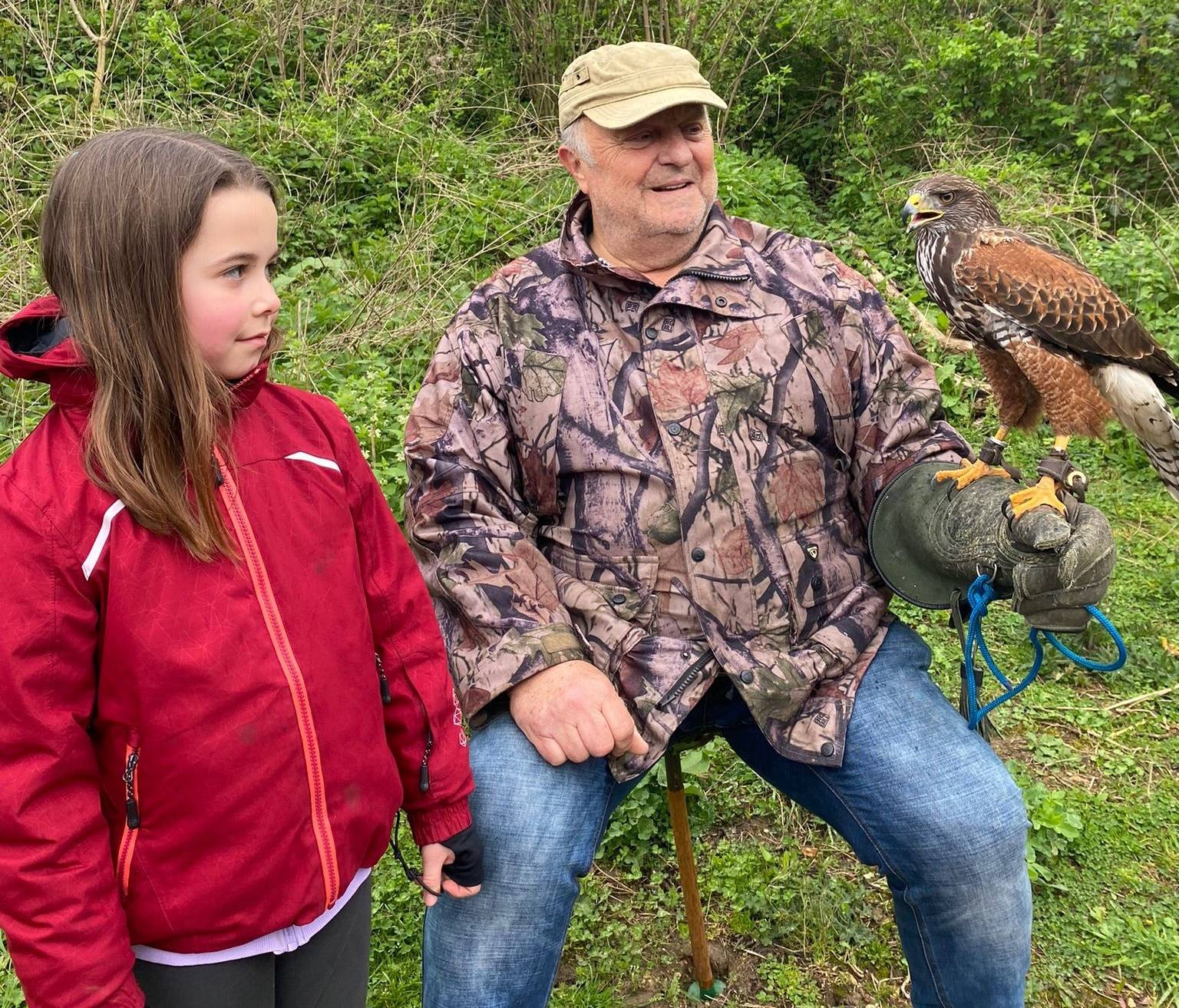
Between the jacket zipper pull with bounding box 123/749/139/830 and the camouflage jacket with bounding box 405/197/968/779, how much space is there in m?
0.70

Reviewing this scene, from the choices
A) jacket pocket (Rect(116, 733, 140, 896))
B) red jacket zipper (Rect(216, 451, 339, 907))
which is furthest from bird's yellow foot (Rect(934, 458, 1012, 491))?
jacket pocket (Rect(116, 733, 140, 896))

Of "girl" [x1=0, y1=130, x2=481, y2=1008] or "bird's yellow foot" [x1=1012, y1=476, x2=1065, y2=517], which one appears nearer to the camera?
"girl" [x1=0, y1=130, x2=481, y2=1008]

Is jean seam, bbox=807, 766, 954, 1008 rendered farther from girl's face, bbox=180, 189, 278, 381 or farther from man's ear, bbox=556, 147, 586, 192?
man's ear, bbox=556, 147, 586, 192

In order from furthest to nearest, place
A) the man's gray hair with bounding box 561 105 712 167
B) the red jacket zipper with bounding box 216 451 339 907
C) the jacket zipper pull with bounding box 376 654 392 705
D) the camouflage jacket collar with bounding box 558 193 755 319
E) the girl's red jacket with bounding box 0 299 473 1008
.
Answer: the man's gray hair with bounding box 561 105 712 167
the camouflage jacket collar with bounding box 558 193 755 319
the jacket zipper pull with bounding box 376 654 392 705
the red jacket zipper with bounding box 216 451 339 907
the girl's red jacket with bounding box 0 299 473 1008

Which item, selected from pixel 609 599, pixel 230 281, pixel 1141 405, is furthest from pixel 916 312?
pixel 230 281

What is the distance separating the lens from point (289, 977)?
57.3 inches

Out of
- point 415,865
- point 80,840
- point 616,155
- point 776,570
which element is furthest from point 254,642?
point 415,865

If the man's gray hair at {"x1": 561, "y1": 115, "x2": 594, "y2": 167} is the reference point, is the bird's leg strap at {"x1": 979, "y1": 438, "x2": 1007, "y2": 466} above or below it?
below

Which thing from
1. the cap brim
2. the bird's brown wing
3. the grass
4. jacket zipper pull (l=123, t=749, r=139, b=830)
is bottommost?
the grass

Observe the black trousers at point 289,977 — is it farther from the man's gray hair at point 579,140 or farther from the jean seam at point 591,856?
the man's gray hair at point 579,140

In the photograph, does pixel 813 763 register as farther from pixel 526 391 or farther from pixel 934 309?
pixel 934 309

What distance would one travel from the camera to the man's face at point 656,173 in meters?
2.13

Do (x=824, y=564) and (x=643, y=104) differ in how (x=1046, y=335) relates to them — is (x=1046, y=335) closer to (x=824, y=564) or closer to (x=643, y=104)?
(x=824, y=564)

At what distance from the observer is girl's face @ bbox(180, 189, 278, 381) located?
1271 millimetres
